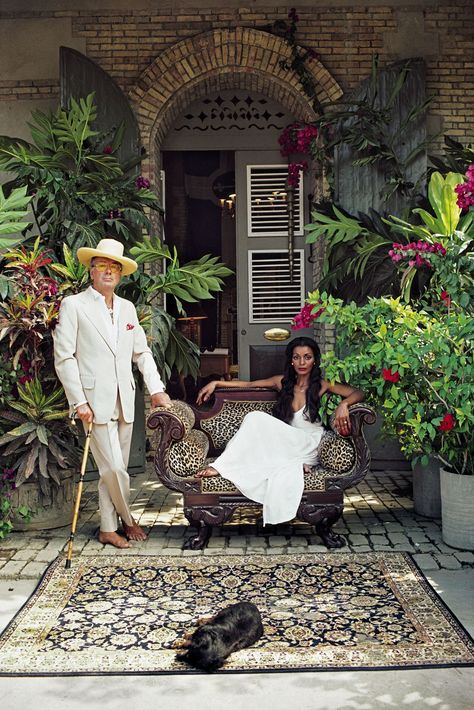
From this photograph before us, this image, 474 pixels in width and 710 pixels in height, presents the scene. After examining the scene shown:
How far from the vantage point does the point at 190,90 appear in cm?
824

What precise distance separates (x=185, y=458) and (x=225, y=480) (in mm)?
306

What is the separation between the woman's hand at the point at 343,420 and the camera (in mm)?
5406

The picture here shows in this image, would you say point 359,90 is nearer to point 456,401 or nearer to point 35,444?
point 456,401

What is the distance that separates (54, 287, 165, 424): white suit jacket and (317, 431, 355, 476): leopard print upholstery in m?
1.18

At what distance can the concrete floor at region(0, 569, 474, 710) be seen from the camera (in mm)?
3262

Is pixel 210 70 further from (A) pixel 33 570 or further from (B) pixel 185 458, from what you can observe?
(A) pixel 33 570

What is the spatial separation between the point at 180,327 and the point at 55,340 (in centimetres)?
615

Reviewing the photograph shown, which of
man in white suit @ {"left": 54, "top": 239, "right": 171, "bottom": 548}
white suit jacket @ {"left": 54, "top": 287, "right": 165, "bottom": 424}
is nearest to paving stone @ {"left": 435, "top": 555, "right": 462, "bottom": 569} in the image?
man in white suit @ {"left": 54, "top": 239, "right": 171, "bottom": 548}

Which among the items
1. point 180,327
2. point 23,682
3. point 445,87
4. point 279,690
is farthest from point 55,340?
point 180,327

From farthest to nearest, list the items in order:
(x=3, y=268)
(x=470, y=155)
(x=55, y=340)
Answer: (x=470, y=155), (x=3, y=268), (x=55, y=340)

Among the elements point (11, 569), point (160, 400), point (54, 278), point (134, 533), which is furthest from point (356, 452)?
point (54, 278)

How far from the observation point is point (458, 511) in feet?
17.2

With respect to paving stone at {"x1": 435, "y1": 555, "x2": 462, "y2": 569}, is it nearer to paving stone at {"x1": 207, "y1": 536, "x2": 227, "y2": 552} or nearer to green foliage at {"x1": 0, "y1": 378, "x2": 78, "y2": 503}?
paving stone at {"x1": 207, "y1": 536, "x2": 227, "y2": 552}

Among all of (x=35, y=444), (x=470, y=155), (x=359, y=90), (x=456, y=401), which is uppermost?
(x=359, y=90)
